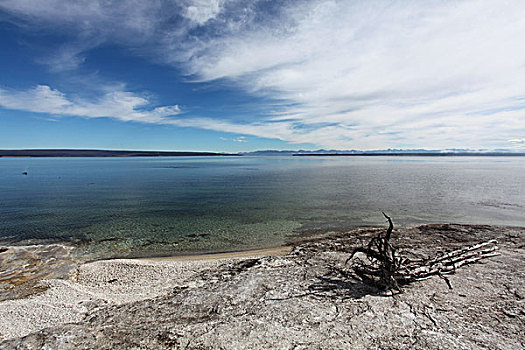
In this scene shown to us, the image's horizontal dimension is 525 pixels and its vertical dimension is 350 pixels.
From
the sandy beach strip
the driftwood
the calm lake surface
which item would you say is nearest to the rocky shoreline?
the sandy beach strip

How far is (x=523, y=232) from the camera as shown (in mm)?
14430

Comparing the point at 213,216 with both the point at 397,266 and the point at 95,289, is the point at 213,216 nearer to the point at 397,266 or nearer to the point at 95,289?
the point at 95,289

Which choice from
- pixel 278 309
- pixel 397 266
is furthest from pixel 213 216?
pixel 397 266

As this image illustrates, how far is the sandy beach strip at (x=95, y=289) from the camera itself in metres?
6.53

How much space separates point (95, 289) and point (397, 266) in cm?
972

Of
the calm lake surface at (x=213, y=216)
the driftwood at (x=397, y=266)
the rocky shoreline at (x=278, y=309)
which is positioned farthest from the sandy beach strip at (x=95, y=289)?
the driftwood at (x=397, y=266)

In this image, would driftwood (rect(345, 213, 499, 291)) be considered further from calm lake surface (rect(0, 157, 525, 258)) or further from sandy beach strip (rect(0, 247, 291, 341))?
calm lake surface (rect(0, 157, 525, 258))

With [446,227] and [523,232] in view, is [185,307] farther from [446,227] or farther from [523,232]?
[523,232]

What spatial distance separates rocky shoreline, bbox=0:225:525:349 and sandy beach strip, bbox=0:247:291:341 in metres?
0.05

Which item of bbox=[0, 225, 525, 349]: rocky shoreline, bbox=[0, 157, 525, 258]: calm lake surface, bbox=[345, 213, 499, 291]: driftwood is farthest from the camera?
bbox=[0, 157, 525, 258]: calm lake surface

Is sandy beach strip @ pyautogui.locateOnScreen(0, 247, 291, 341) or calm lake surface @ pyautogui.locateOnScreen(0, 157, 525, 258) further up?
sandy beach strip @ pyautogui.locateOnScreen(0, 247, 291, 341)

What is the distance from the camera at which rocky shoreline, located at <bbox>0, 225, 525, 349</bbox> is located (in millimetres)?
5594

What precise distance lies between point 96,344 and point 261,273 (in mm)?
5040

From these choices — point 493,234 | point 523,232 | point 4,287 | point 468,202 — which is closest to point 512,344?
point 493,234
